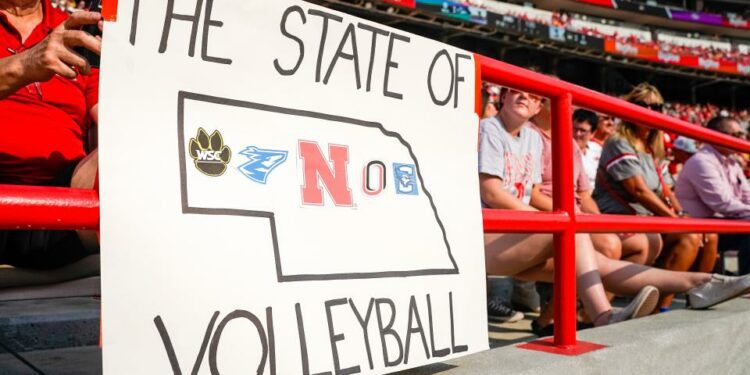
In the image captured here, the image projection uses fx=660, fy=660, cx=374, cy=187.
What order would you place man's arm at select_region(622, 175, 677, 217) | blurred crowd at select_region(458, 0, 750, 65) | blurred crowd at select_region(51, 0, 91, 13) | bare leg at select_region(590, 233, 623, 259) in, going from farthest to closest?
blurred crowd at select_region(458, 0, 750, 65), blurred crowd at select_region(51, 0, 91, 13), man's arm at select_region(622, 175, 677, 217), bare leg at select_region(590, 233, 623, 259)

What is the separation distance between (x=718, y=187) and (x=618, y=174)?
0.77 m

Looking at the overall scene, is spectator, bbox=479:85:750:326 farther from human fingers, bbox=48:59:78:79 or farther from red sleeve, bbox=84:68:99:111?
human fingers, bbox=48:59:78:79

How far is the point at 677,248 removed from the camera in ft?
10.9

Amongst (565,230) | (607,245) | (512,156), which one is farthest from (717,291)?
(565,230)

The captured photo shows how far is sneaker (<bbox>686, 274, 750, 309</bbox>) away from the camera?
2.20 metres

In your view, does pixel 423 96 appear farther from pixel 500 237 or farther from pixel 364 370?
pixel 500 237

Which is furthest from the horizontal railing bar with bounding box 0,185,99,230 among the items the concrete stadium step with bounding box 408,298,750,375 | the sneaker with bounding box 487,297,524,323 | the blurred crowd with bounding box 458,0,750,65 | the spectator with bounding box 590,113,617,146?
the blurred crowd with bounding box 458,0,750,65

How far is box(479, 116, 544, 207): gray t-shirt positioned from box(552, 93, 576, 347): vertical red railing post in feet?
1.70

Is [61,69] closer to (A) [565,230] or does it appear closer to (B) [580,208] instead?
(A) [565,230]

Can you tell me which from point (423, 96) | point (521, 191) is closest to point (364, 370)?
point (423, 96)

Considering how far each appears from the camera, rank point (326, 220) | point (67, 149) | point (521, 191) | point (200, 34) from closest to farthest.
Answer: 1. point (200, 34)
2. point (326, 220)
3. point (67, 149)
4. point (521, 191)

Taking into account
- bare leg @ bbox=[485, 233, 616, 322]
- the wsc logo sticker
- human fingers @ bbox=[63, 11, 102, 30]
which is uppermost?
human fingers @ bbox=[63, 11, 102, 30]

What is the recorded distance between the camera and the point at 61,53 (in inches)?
39.1

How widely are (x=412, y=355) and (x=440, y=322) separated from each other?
0.10 metres
